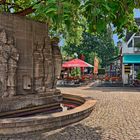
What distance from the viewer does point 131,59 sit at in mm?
35938

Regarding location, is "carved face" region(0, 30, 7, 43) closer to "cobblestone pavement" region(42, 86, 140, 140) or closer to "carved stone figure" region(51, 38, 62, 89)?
"carved stone figure" region(51, 38, 62, 89)

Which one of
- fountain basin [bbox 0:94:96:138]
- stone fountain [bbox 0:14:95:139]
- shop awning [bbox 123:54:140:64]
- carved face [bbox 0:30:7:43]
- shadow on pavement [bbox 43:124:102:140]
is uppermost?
shop awning [bbox 123:54:140:64]

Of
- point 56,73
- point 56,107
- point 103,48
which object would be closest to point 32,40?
point 56,73

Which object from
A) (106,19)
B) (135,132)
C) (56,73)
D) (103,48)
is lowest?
(135,132)

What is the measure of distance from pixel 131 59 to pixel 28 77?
1023 inches

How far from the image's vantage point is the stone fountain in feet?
28.5

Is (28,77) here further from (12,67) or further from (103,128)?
(103,128)

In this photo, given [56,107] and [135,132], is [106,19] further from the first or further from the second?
A: [56,107]

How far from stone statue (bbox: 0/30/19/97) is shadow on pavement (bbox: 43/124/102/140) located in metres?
2.61

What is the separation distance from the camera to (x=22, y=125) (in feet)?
27.2

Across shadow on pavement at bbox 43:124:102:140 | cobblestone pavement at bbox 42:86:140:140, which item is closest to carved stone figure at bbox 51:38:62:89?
cobblestone pavement at bbox 42:86:140:140

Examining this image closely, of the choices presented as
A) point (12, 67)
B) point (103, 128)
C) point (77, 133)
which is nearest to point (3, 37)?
A: point (12, 67)

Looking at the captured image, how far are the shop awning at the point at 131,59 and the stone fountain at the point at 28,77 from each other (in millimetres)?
22965

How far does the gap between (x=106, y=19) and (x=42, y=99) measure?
19.5ft
